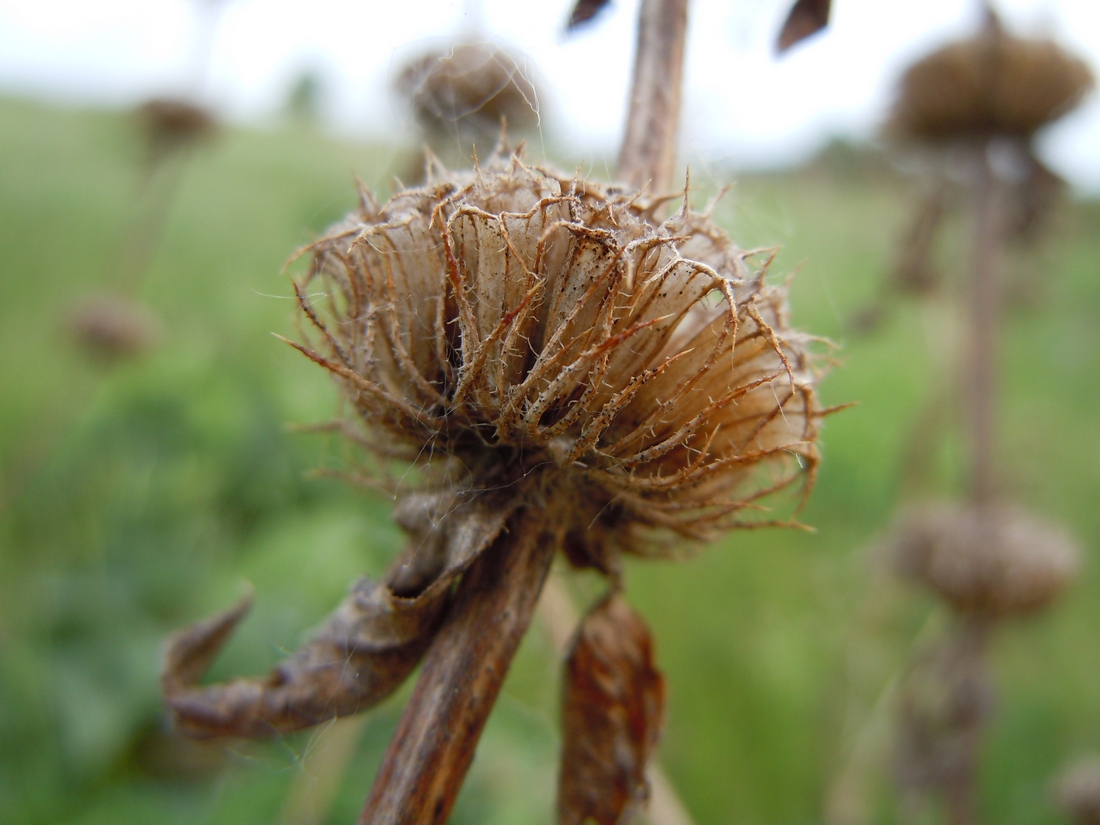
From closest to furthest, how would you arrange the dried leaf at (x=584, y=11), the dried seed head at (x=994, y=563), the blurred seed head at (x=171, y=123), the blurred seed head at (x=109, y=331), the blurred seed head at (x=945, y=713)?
the dried leaf at (x=584, y=11)
the dried seed head at (x=994, y=563)
the blurred seed head at (x=945, y=713)
the blurred seed head at (x=109, y=331)
the blurred seed head at (x=171, y=123)

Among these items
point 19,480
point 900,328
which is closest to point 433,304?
point 19,480

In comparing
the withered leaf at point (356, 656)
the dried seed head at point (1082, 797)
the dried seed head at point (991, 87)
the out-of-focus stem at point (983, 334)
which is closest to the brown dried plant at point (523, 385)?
the withered leaf at point (356, 656)

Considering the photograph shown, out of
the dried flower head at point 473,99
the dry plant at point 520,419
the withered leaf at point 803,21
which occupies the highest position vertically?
the dried flower head at point 473,99

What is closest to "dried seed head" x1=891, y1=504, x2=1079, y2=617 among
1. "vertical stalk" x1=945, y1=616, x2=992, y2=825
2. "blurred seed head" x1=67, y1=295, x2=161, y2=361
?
"vertical stalk" x1=945, y1=616, x2=992, y2=825

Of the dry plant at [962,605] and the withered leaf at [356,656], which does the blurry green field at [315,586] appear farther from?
the dry plant at [962,605]

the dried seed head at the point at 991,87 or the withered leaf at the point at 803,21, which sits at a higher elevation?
the dried seed head at the point at 991,87

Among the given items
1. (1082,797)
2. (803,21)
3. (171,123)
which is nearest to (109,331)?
(171,123)

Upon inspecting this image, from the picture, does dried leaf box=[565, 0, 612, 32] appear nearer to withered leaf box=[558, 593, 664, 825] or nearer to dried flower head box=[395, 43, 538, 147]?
withered leaf box=[558, 593, 664, 825]

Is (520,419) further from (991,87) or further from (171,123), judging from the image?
(171,123)
